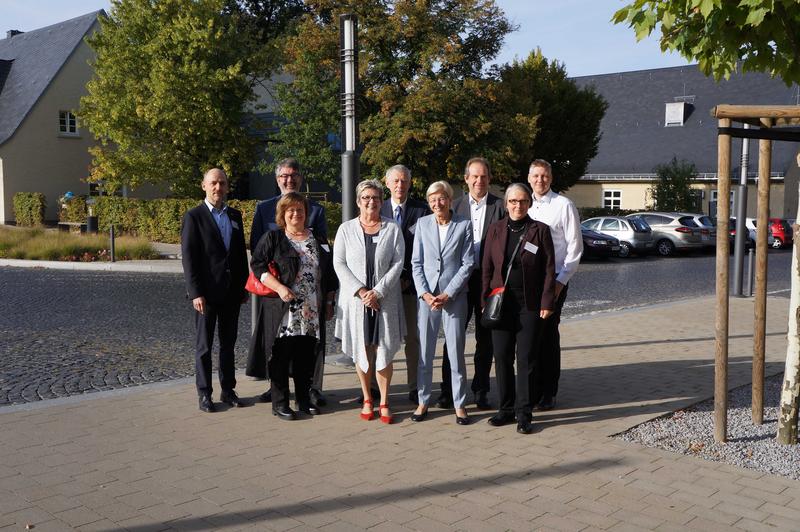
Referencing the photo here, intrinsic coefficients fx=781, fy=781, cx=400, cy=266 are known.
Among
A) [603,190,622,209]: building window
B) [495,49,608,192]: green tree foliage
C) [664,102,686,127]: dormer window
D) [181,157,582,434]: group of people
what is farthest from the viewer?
[664,102,686,127]: dormer window

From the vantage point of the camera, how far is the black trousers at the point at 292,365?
607cm

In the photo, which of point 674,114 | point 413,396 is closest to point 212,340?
point 413,396

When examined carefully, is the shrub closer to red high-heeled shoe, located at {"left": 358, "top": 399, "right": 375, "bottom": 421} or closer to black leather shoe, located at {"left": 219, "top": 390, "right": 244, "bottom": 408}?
black leather shoe, located at {"left": 219, "top": 390, "right": 244, "bottom": 408}

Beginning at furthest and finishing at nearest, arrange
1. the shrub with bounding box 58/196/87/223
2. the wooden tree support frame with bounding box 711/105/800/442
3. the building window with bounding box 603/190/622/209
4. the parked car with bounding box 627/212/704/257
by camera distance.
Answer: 1. the building window with bounding box 603/190/622/209
2. the shrub with bounding box 58/196/87/223
3. the parked car with bounding box 627/212/704/257
4. the wooden tree support frame with bounding box 711/105/800/442

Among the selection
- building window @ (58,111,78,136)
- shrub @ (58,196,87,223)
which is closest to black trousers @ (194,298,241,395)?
shrub @ (58,196,87,223)

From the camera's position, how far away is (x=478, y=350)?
645cm

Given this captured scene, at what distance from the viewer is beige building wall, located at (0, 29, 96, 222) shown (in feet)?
110

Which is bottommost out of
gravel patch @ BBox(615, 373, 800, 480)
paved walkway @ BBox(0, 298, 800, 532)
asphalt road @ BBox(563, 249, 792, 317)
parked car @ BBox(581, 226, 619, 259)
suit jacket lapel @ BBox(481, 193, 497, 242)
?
asphalt road @ BBox(563, 249, 792, 317)

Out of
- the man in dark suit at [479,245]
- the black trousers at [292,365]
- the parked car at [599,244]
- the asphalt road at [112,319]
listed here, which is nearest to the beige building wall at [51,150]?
the asphalt road at [112,319]

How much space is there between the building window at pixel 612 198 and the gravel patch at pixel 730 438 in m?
37.7

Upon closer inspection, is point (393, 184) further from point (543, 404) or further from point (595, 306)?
point (595, 306)

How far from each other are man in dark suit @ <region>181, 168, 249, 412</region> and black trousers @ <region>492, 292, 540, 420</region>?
2.18 meters

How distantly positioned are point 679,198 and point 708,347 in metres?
28.6

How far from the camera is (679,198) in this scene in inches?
1410
